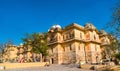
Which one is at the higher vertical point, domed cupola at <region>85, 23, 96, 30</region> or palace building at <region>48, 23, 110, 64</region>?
domed cupola at <region>85, 23, 96, 30</region>

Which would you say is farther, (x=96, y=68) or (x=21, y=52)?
(x=21, y=52)

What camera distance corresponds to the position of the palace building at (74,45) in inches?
1868

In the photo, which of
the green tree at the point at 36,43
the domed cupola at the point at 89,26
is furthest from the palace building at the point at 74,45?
the green tree at the point at 36,43

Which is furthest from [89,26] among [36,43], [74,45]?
[36,43]

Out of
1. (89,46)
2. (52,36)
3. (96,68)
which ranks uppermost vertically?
(52,36)

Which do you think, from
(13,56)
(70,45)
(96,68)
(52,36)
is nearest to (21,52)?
(13,56)

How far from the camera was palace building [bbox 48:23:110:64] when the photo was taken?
1868 inches

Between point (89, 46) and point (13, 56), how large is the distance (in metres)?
39.4

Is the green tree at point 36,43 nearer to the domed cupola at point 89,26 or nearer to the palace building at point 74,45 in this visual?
the palace building at point 74,45

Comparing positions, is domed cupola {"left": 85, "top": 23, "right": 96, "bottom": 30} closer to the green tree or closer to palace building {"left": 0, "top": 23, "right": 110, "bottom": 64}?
palace building {"left": 0, "top": 23, "right": 110, "bottom": 64}

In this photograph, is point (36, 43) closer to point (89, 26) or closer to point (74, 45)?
point (74, 45)

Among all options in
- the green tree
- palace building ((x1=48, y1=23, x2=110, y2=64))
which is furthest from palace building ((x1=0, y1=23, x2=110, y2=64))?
the green tree

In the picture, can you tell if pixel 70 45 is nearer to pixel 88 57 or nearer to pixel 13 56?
pixel 88 57

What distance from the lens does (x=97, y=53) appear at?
51531 mm
